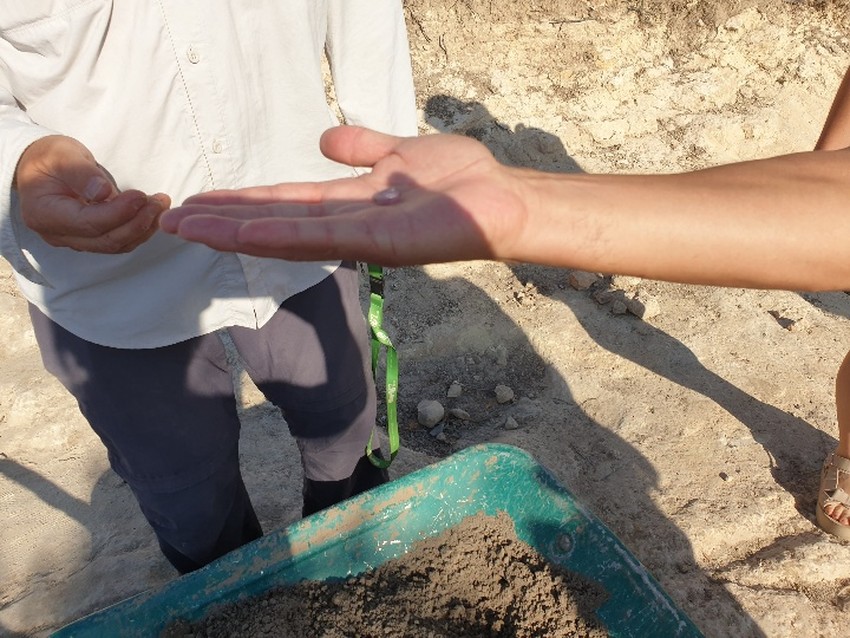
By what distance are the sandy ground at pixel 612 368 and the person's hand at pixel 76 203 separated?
740 mm

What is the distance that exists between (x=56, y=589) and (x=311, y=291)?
48.8 inches

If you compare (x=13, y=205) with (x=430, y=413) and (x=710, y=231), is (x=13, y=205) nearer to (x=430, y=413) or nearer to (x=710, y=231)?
(x=710, y=231)

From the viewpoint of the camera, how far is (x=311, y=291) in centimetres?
145

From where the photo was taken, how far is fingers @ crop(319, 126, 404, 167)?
3.86 feet

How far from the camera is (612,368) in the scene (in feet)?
8.51

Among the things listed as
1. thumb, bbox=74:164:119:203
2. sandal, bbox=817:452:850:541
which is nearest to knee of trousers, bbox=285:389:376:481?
thumb, bbox=74:164:119:203

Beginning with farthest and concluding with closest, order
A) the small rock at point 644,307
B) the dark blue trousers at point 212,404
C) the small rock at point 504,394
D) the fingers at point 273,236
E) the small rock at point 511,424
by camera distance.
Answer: the small rock at point 644,307
the small rock at point 504,394
the small rock at point 511,424
the dark blue trousers at point 212,404
the fingers at point 273,236

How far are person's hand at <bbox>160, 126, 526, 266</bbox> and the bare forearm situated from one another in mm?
75

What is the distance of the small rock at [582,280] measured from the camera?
295 cm

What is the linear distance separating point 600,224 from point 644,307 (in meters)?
1.86

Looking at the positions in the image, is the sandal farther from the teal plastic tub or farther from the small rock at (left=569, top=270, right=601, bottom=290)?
the small rock at (left=569, top=270, right=601, bottom=290)

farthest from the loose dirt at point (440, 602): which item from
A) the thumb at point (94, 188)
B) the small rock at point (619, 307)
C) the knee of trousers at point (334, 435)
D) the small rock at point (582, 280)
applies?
the small rock at point (582, 280)

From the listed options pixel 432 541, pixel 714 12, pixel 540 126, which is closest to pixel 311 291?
pixel 432 541

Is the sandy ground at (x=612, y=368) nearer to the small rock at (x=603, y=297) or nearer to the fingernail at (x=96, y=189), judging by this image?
the small rock at (x=603, y=297)
